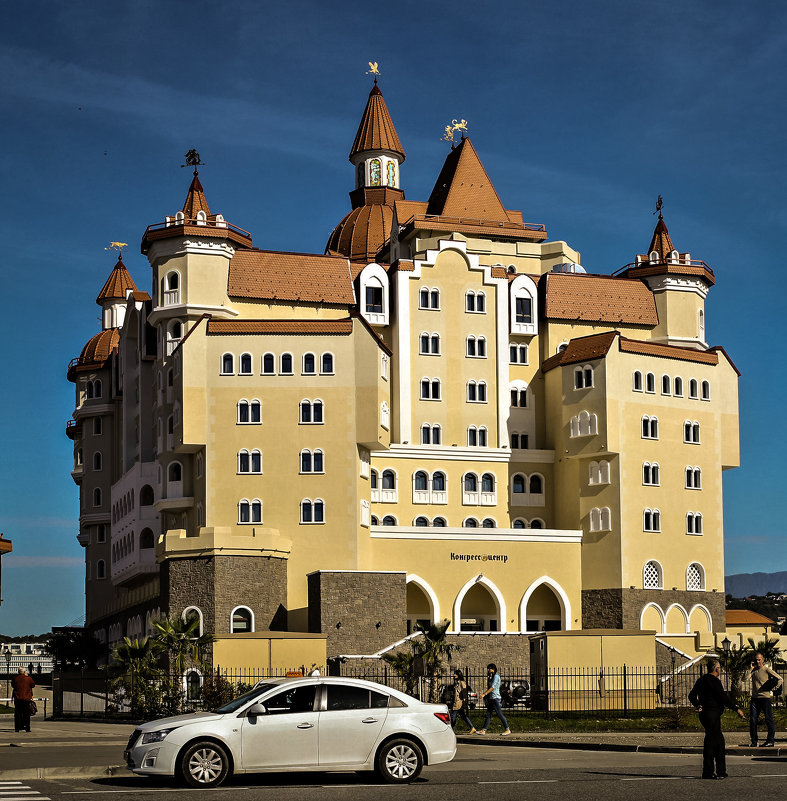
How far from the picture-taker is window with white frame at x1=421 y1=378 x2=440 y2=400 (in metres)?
76.1

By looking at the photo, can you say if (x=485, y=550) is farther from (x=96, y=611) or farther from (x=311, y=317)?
A: (x=96, y=611)

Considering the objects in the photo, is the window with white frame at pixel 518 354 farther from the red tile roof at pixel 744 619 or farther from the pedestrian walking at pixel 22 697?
the pedestrian walking at pixel 22 697

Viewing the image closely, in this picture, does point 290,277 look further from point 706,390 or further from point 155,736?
point 155,736

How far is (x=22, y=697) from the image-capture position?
35.2m

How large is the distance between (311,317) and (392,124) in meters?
31.0

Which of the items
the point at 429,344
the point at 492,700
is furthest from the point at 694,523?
the point at 492,700

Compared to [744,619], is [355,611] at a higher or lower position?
higher

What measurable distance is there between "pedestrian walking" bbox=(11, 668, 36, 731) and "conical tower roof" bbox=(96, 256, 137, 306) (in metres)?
65.9

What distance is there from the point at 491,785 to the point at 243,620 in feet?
135

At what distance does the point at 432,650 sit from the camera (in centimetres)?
5544

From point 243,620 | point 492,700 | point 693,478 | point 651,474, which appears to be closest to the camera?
point 492,700

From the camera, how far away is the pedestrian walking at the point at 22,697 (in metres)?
34.8

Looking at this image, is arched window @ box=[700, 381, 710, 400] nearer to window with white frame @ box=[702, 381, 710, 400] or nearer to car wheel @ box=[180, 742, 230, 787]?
window with white frame @ box=[702, 381, 710, 400]

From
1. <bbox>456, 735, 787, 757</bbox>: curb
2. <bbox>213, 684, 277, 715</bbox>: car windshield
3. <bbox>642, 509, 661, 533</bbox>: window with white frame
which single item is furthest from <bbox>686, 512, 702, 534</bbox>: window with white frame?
<bbox>213, 684, 277, 715</bbox>: car windshield
